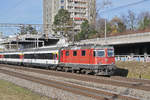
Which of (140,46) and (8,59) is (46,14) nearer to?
(8,59)

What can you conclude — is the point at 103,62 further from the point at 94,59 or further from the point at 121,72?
the point at 121,72

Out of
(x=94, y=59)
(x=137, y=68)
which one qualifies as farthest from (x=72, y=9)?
(x=94, y=59)

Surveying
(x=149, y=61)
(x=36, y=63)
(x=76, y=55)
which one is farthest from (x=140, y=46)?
(x=76, y=55)

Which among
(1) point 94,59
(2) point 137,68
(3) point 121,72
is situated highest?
(1) point 94,59

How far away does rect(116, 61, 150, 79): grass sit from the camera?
25.5m

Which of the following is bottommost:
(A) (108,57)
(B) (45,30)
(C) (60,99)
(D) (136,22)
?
(C) (60,99)

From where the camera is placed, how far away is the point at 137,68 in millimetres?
27922

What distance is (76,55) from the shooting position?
24516mm

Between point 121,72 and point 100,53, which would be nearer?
point 100,53

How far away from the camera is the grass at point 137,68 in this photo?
25.5 metres

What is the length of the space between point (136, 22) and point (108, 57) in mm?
59210

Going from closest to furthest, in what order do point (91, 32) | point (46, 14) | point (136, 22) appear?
point (91, 32) → point (136, 22) → point (46, 14)

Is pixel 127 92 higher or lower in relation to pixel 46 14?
lower

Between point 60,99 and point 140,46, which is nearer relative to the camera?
point 60,99
